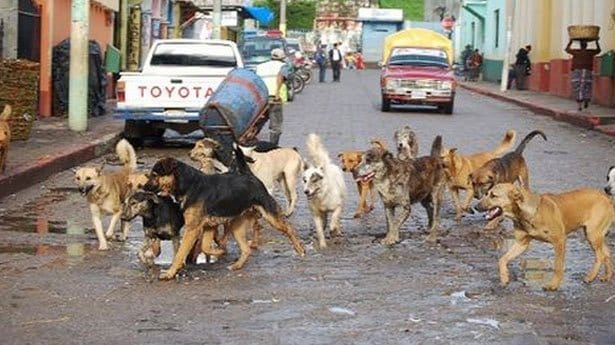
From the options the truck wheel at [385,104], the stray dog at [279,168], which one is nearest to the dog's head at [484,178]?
the stray dog at [279,168]

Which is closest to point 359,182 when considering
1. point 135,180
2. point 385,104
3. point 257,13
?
point 135,180

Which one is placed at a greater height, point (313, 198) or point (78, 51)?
point (78, 51)

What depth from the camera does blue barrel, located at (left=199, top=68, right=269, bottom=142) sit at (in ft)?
47.1

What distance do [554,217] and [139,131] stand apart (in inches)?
536

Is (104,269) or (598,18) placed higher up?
(598,18)

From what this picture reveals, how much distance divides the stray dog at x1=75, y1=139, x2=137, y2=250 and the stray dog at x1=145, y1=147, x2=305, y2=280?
133 centimetres

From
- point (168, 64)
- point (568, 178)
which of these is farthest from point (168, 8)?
point (568, 178)

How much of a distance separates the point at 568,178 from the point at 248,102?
462cm

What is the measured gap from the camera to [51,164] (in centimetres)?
1620

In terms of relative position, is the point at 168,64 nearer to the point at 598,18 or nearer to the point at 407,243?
the point at 407,243

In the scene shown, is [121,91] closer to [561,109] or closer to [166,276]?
[166,276]

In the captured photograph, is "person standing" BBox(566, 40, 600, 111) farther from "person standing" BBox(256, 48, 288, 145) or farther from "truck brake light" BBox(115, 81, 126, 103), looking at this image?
"truck brake light" BBox(115, 81, 126, 103)

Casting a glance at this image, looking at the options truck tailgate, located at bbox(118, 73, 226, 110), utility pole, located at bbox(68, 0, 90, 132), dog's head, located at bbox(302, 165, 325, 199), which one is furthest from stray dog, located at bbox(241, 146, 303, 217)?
utility pole, located at bbox(68, 0, 90, 132)

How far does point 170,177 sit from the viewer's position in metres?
9.37
